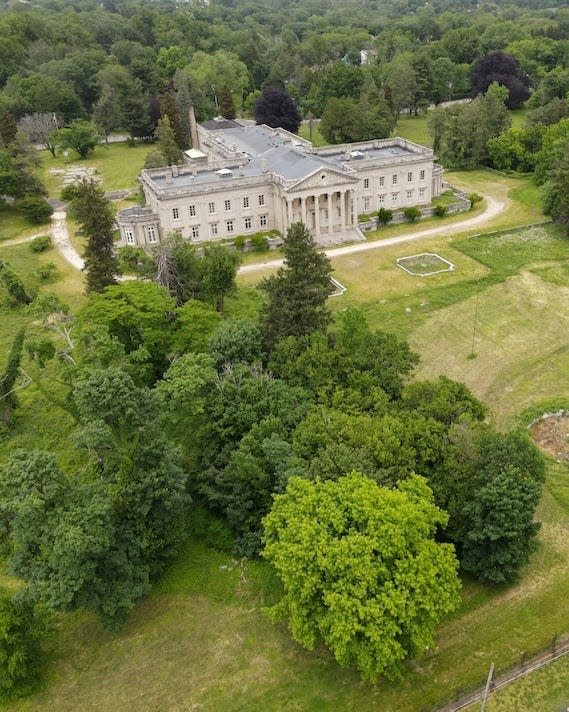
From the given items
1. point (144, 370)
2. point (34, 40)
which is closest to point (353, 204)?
point (144, 370)

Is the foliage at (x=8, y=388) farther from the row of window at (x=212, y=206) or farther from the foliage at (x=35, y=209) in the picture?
the foliage at (x=35, y=209)

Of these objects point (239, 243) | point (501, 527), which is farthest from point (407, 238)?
point (501, 527)

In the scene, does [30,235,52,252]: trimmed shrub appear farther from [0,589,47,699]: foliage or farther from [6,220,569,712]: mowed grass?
[0,589,47,699]: foliage

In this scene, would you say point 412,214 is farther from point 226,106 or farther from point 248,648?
point 226,106

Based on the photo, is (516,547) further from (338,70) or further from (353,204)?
(338,70)

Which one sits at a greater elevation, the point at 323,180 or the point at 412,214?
the point at 323,180

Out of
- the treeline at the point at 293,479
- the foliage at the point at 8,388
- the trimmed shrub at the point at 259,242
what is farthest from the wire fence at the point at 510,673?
the trimmed shrub at the point at 259,242

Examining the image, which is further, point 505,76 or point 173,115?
point 505,76
